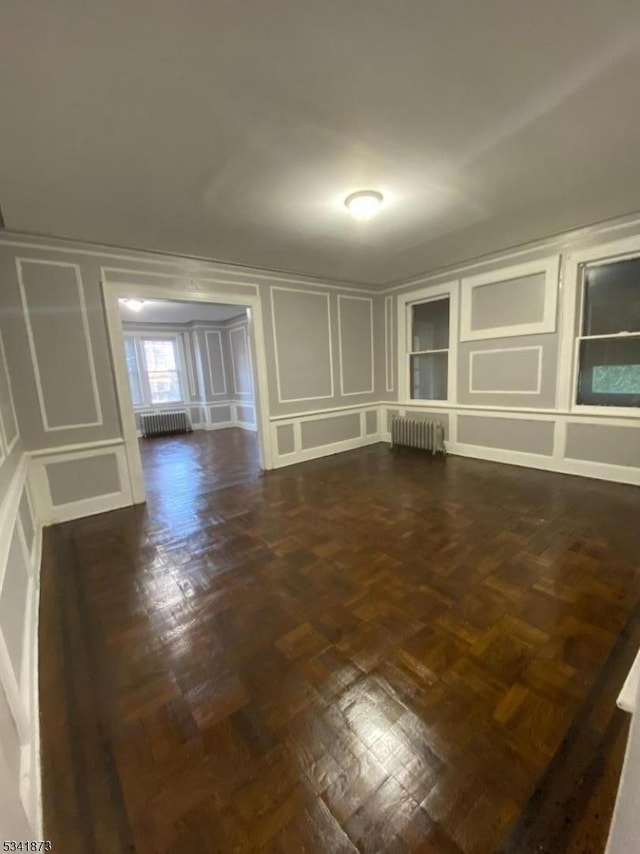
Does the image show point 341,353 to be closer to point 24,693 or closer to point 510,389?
point 510,389

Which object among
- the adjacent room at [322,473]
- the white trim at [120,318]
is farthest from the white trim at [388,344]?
the white trim at [120,318]

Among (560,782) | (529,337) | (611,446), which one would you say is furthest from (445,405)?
(560,782)

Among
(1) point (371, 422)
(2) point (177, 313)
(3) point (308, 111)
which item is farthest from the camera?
(2) point (177, 313)

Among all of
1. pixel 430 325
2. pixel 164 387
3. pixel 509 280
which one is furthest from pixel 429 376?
pixel 164 387

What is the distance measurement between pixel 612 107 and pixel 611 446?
2.96m

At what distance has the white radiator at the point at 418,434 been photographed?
4.93 m

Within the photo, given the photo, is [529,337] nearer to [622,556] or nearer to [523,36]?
[622,556]

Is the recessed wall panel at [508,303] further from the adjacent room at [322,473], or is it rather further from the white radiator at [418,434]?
the white radiator at [418,434]

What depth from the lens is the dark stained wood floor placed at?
1.03 metres

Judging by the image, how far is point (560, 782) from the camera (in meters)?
1.09

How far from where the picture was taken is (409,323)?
17.5ft

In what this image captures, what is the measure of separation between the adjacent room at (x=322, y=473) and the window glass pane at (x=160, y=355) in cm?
458

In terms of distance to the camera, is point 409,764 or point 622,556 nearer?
point 409,764

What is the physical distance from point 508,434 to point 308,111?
3.93 metres
